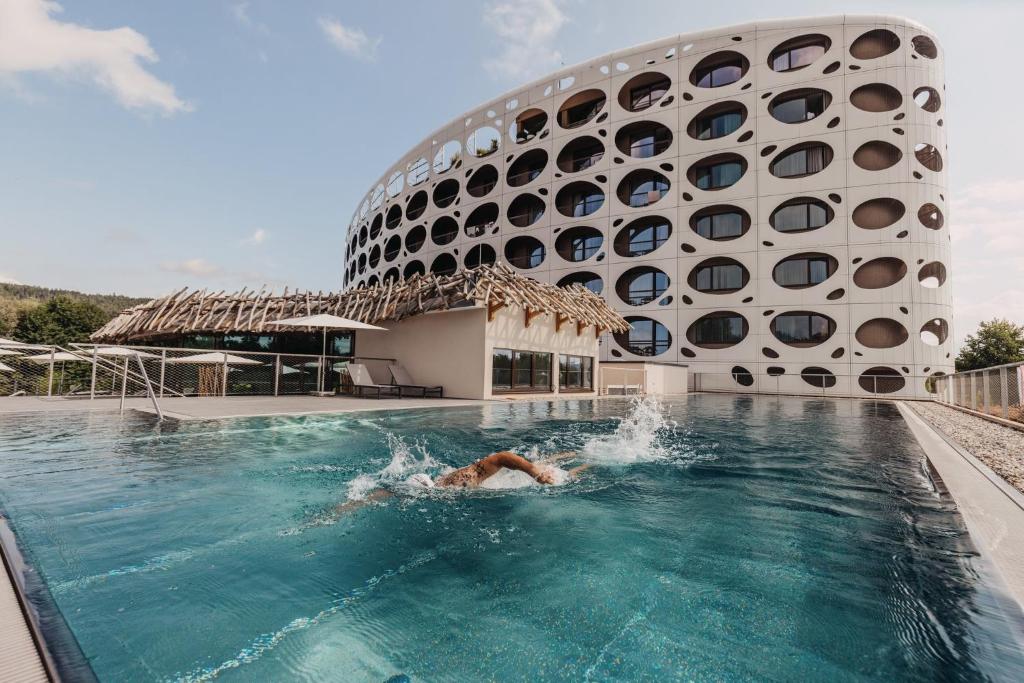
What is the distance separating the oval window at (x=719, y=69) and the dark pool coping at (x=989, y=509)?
27.5 m

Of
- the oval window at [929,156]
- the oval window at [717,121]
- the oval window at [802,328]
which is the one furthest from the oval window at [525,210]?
the oval window at [929,156]

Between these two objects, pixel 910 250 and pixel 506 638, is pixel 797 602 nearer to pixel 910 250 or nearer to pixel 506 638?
pixel 506 638

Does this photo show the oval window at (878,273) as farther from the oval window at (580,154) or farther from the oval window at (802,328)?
the oval window at (580,154)

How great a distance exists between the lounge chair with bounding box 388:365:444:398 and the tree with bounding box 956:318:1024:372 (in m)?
43.4

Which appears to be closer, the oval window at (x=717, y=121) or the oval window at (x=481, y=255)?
the oval window at (x=717, y=121)

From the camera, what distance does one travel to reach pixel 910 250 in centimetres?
2389

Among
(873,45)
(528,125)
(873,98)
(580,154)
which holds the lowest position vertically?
(580,154)

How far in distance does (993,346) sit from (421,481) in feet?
172

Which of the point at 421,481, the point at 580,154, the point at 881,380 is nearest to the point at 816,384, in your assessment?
the point at 881,380

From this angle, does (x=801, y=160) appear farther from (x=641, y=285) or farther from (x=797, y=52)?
(x=641, y=285)

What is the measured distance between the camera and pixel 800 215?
26.1m

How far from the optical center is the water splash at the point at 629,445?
661cm

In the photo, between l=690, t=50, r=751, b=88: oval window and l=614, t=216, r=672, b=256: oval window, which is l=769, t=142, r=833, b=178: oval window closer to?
l=690, t=50, r=751, b=88: oval window

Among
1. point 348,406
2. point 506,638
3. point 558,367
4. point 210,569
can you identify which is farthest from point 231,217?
point 506,638
